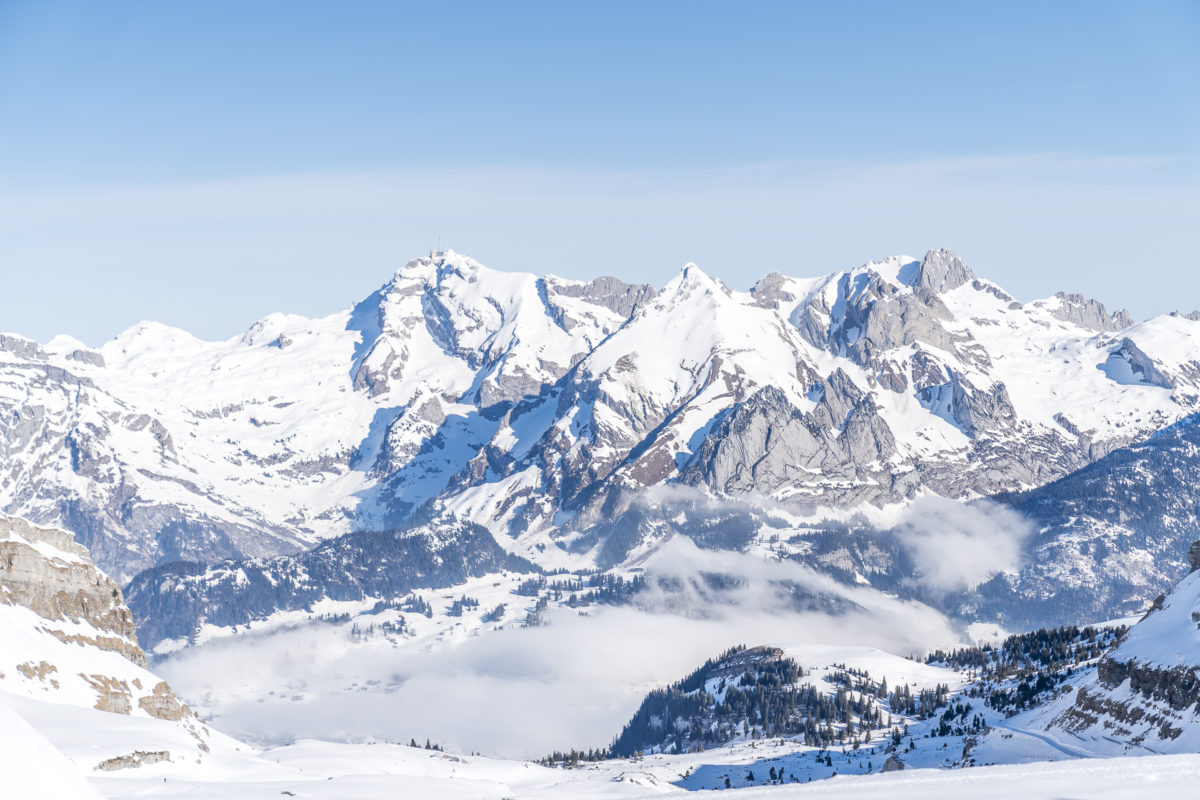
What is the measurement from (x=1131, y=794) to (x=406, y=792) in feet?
333

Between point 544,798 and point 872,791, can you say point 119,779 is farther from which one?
point 872,791

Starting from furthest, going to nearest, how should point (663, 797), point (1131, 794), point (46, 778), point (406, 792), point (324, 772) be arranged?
point (324, 772)
point (406, 792)
point (663, 797)
point (1131, 794)
point (46, 778)

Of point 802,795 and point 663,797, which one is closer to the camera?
point 802,795

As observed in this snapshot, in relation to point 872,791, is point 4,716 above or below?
above

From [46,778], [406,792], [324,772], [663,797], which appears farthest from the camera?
[324,772]

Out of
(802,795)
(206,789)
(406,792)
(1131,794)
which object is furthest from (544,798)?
(1131,794)

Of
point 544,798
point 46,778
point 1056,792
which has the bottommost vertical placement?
point 544,798

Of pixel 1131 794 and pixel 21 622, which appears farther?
pixel 21 622

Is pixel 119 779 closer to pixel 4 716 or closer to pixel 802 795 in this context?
pixel 802 795

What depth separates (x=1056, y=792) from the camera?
9831cm

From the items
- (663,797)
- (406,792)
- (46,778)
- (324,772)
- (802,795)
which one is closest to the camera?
(46,778)

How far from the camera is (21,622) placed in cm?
19488

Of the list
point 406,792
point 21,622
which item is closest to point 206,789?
point 406,792

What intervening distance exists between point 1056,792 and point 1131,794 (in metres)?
5.08
